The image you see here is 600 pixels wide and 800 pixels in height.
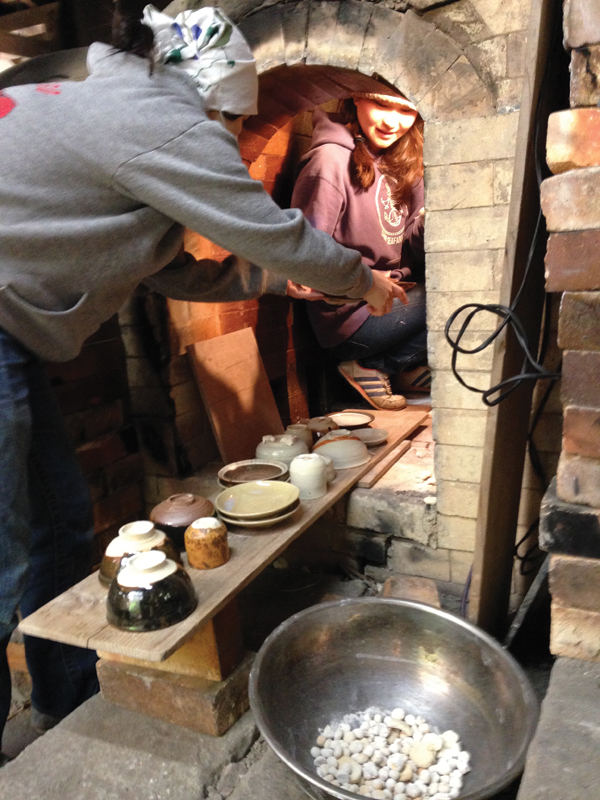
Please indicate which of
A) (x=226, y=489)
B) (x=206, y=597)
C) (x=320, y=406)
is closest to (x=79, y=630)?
(x=206, y=597)

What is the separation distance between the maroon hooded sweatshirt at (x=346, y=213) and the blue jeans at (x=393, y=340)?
7cm

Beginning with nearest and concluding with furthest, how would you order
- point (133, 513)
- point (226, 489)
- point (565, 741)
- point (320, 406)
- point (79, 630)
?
point (565, 741) < point (79, 630) < point (226, 489) < point (133, 513) < point (320, 406)

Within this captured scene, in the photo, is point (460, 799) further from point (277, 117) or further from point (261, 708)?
point (277, 117)

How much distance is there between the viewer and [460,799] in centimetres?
103

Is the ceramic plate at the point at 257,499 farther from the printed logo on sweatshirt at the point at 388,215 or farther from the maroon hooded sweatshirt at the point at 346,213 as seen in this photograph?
the printed logo on sweatshirt at the point at 388,215

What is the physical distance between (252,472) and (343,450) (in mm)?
376

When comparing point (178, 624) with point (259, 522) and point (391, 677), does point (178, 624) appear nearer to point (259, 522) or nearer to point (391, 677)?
point (259, 522)

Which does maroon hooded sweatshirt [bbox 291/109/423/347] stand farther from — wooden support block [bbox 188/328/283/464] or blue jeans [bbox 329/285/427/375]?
wooden support block [bbox 188/328/283/464]

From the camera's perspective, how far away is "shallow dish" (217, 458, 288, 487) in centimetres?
211

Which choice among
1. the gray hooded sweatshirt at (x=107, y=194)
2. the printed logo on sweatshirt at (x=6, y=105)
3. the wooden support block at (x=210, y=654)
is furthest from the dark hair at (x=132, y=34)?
the wooden support block at (x=210, y=654)

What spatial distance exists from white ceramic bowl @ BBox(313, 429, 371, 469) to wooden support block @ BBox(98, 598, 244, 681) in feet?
2.80

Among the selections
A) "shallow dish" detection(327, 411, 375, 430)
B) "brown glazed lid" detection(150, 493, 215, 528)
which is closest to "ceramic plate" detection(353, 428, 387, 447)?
"shallow dish" detection(327, 411, 375, 430)

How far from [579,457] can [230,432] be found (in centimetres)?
170

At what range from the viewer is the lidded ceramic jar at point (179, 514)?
5.64 feet
